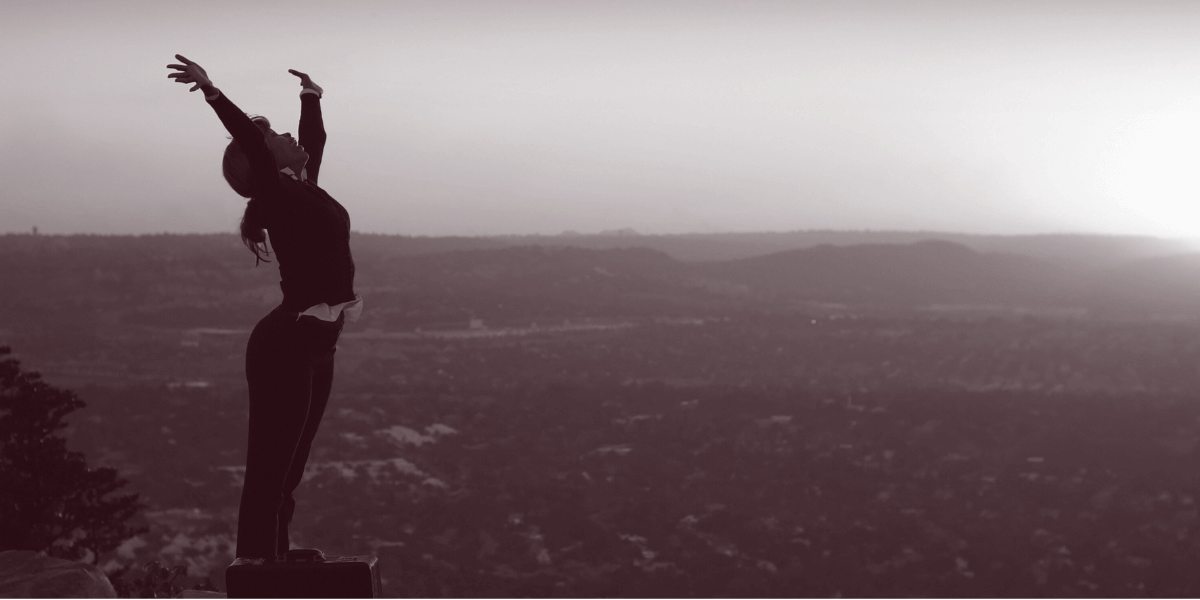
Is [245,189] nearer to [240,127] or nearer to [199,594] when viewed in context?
[240,127]

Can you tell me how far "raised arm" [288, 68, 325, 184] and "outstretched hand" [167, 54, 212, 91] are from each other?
2.61 feet

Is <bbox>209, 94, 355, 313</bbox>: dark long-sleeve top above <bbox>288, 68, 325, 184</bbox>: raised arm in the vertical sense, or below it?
below

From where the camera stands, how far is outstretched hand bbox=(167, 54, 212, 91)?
9.65ft

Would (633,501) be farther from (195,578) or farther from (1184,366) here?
(1184,366)

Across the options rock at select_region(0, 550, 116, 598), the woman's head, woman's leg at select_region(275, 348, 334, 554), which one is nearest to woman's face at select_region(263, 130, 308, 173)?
the woman's head

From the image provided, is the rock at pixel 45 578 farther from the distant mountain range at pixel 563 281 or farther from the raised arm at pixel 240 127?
the distant mountain range at pixel 563 281

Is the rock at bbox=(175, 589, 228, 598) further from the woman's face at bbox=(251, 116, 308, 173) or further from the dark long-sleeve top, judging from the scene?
the woman's face at bbox=(251, 116, 308, 173)

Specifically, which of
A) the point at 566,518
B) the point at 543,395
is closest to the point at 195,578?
the point at 566,518

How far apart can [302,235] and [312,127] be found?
70cm

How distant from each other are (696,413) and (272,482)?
1983 centimetres

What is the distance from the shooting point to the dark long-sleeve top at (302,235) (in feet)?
10.5

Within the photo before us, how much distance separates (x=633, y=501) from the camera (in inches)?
629

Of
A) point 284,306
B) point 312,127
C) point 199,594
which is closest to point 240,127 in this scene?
point 284,306

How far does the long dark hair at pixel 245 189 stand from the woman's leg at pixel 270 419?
26 centimetres
